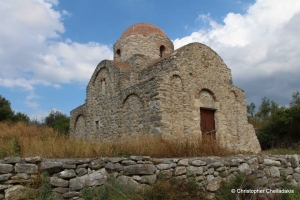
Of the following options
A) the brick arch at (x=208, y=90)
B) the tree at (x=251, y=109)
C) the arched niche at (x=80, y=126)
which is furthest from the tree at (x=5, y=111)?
the tree at (x=251, y=109)

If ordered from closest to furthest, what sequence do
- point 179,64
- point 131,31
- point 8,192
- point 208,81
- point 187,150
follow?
point 8,192
point 187,150
point 179,64
point 208,81
point 131,31

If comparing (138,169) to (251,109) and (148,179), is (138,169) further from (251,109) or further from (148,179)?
(251,109)

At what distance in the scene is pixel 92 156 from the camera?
Result: 5535mm

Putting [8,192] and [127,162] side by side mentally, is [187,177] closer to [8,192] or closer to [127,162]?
[127,162]

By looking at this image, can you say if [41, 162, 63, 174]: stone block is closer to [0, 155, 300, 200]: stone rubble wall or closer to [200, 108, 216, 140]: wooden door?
[0, 155, 300, 200]: stone rubble wall

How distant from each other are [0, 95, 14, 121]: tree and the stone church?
9.95 m

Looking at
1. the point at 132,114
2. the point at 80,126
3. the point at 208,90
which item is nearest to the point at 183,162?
the point at 132,114

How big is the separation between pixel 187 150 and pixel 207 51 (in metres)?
7.68

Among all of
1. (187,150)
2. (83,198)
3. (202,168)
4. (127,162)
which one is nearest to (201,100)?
(187,150)

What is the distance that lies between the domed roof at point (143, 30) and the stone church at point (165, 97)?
0.48 ft

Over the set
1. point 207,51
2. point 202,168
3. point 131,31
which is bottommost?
point 202,168

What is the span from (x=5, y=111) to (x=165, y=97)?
17.8 meters

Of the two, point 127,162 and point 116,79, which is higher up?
point 116,79

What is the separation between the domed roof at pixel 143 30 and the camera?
16.7 m
